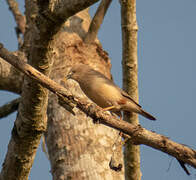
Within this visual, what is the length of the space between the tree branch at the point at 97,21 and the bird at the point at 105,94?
3.50 ft

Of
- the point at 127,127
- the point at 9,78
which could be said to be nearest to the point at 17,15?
the point at 9,78

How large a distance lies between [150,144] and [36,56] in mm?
1526

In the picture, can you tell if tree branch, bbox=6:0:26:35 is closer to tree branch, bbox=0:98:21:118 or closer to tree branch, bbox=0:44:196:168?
tree branch, bbox=0:98:21:118

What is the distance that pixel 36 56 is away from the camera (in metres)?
3.40

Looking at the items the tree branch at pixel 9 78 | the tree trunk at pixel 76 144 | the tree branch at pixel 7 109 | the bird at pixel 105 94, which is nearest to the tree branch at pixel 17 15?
the tree branch at pixel 7 109

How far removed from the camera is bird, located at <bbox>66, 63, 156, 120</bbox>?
4.90m

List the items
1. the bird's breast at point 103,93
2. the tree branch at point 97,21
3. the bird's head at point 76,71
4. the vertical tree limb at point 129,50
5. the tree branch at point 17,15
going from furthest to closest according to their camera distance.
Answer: the tree branch at point 17,15 → the tree branch at point 97,21 → the bird's head at point 76,71 → the bird's breast at point 103,93 → the vertical tree limb at point 129,50

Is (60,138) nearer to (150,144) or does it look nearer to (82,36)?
(150,144)

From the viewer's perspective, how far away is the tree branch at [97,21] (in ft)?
18.9

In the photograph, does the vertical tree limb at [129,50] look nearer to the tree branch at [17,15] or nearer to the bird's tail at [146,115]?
the bird's tail at [146,115]

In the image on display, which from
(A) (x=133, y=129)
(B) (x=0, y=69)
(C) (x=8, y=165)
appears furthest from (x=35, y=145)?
(B) (x=0, y=69)

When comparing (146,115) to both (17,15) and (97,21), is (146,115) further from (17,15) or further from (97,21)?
(17,15)

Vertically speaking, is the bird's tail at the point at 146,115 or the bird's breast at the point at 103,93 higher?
the bird's breast at the point at 103,93

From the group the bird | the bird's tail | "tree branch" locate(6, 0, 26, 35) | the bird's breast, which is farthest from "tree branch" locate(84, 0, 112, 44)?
"tree branch" locate(6, 0, 26, 35)
